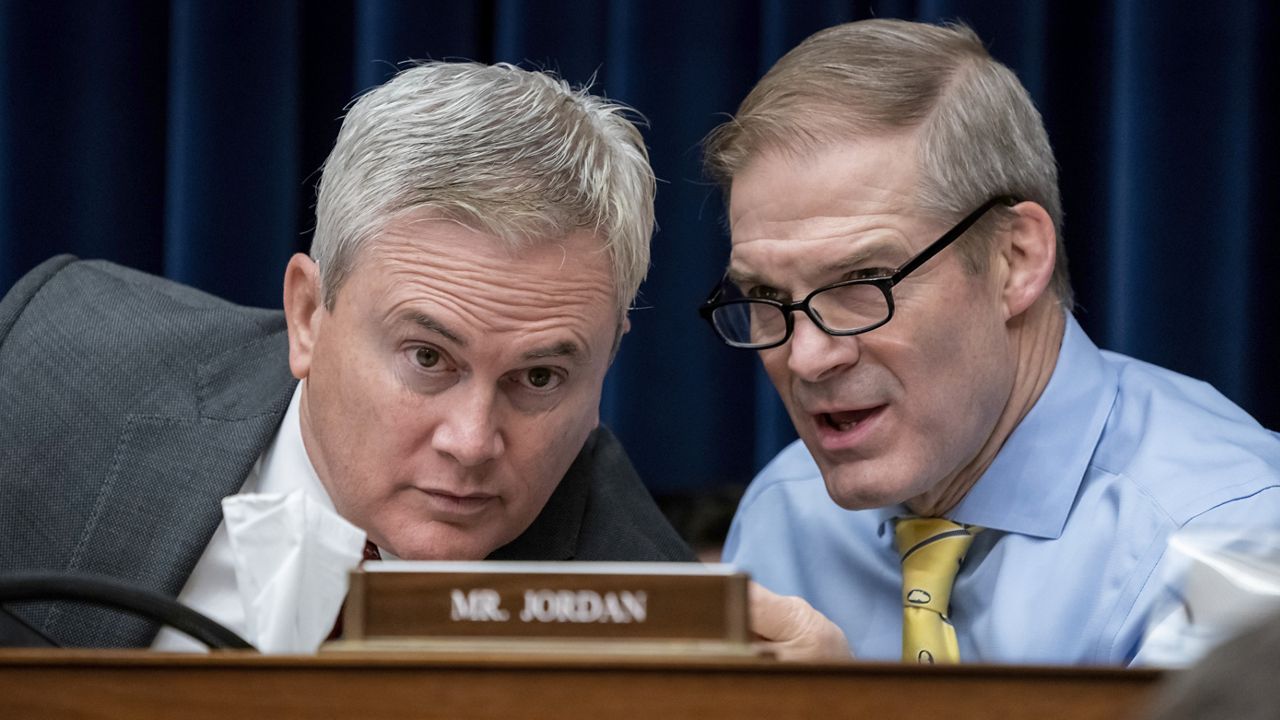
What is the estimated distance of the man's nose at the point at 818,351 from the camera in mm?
1416

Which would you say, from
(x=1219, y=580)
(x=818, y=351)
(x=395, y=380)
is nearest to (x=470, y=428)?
(x=395, y=380)

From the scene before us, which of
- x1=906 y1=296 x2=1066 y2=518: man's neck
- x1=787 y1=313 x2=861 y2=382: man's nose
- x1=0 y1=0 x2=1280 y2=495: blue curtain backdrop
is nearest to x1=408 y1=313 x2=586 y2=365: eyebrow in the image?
x1=787 y1=313 x2=861 y2=382: man's nose

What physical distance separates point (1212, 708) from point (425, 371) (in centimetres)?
106

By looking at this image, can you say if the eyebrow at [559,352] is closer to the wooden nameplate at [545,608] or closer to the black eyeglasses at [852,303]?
the black eyeglasses at [852,303]

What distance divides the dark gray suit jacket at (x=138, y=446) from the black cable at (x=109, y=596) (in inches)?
22.7

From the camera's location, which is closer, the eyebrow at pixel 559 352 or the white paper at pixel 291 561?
the white paper at pixel 291 561

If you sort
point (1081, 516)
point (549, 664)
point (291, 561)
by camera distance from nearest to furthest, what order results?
point (549, 664), point (291, 561), point (1081, 516)

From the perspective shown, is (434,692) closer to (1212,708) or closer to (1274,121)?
(1212,708)

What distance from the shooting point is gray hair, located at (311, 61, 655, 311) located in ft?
4.54

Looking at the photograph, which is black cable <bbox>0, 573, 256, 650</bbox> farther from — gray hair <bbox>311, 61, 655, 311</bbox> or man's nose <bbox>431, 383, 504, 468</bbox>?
gray hair <bbox>311, 61, 655, 311</bbox>

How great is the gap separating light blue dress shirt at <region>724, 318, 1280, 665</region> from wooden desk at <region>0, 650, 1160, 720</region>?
680 mm

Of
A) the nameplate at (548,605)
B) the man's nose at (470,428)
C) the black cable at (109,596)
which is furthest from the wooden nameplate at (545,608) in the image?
the man's nose at (470,428)

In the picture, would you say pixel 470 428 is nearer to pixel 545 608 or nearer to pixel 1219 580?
pixel 545 608

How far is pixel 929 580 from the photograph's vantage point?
1.44 meters
